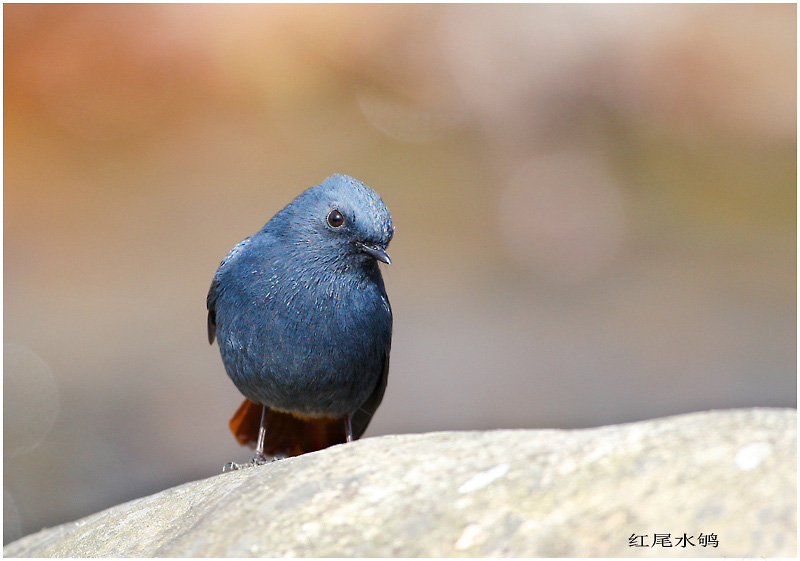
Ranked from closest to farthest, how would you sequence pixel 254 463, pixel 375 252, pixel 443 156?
pixel 375 252, pixel 254 463, pixel 443 156

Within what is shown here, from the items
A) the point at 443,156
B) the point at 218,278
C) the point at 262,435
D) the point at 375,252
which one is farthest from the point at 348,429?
the point at 443,156

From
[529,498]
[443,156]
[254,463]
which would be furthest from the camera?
[443,156]

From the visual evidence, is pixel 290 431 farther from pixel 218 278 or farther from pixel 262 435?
pixel 218 278

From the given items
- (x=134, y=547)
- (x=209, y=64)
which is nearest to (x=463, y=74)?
(x=209, y=64)

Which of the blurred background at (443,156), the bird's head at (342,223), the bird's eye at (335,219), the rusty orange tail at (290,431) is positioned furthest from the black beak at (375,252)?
the blurred background at (443,156)

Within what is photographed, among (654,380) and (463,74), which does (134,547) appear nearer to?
(654,380)

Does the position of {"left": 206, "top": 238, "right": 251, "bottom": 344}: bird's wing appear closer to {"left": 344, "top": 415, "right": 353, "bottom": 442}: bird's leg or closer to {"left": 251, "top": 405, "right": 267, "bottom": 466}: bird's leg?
{"left": 251, "top": 405, "right": 267, "bottom": 466}: bird's leg

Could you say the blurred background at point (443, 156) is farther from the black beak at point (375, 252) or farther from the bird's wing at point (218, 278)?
the black beak at point (375, 252)
